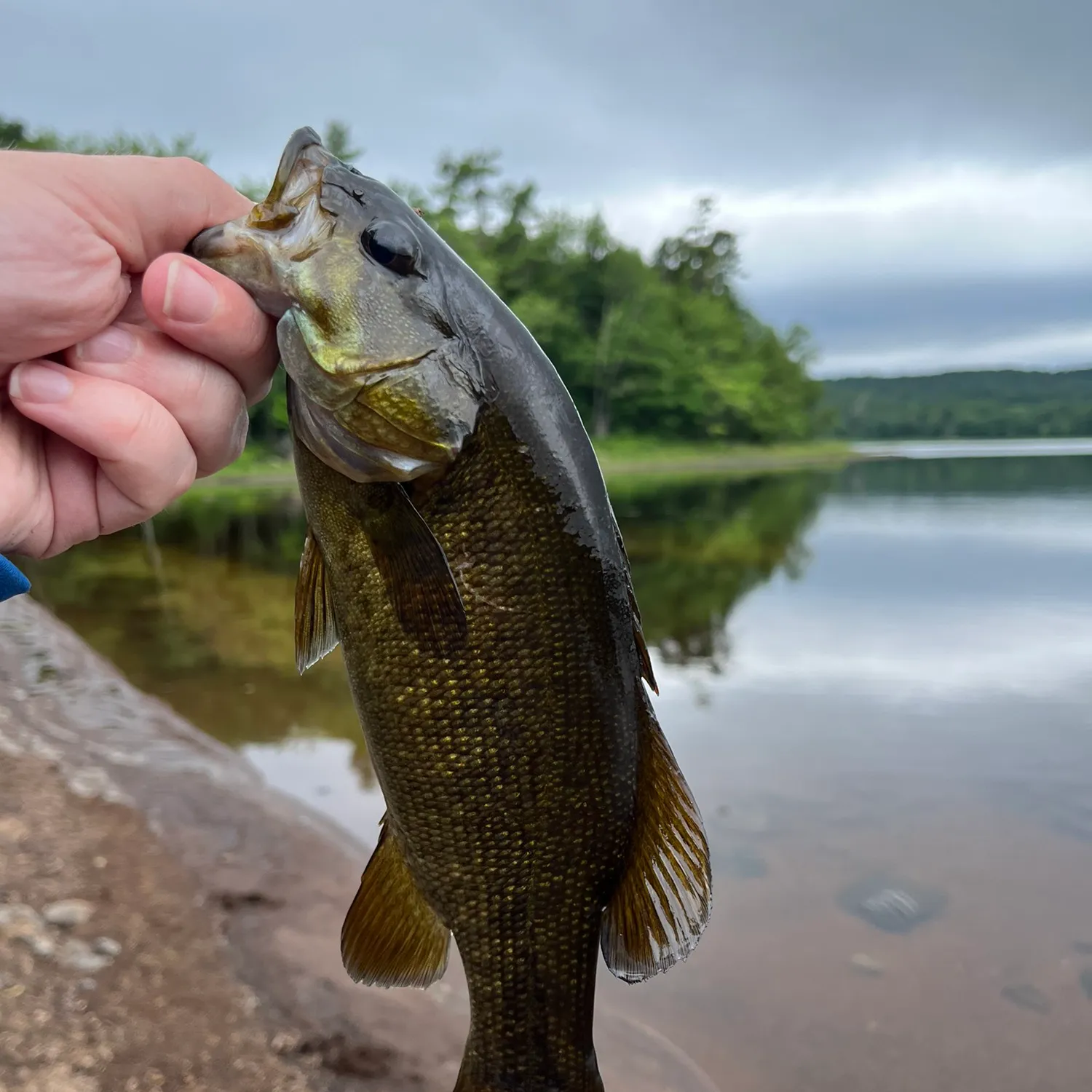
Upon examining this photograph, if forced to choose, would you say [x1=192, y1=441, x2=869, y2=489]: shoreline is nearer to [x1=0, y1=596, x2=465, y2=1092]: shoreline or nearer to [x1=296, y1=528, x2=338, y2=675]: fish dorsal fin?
[x1=0, y1=596, x2=465, y2=1092]: shoreline

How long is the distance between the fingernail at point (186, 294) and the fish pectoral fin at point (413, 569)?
42cm

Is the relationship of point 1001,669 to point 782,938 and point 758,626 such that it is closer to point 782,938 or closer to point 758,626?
point 758,626

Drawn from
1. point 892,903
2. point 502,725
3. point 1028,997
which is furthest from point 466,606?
point 892,903

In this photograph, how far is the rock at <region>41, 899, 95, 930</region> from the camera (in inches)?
130

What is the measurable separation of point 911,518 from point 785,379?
4217 centimetres

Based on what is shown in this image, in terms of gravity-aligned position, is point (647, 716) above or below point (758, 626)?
above

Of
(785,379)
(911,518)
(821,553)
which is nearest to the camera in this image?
(821,553)

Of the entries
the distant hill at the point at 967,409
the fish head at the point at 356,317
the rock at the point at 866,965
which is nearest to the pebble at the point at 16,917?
the fish head at the point at 356,317

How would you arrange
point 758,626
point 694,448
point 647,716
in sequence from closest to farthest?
point 647,716 → point 758,626 → point 694,448

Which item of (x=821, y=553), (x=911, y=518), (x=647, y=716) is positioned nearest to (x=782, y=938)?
(x=647, y=716)

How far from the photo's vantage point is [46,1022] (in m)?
2.77

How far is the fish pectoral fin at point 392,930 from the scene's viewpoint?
5.86 ft

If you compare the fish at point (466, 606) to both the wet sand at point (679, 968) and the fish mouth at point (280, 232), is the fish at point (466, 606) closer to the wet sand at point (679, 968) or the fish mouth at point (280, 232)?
the fish mouth at point (280, 232)

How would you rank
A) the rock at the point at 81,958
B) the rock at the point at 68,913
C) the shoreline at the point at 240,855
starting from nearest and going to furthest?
the shoreline at the point at 240,855, the rock at the point at 81,958, the rock at the point at 68,913
